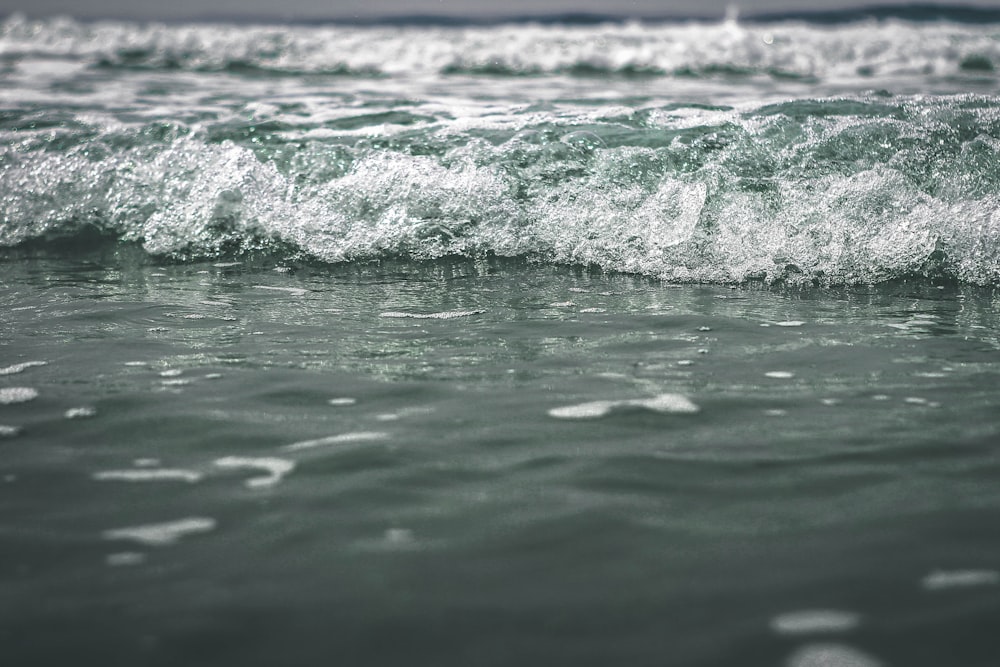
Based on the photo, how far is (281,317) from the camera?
4.96 m

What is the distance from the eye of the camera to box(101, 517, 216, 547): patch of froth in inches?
97.2

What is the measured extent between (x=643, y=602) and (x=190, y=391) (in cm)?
227

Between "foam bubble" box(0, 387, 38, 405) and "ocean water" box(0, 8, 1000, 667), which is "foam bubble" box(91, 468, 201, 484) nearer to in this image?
"ocean water" box(0, 8, 1000, 667)

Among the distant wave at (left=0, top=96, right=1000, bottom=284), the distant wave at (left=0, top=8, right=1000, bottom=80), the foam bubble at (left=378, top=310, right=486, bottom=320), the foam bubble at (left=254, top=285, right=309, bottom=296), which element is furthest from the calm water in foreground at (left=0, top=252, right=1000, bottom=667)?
the distant wave at (left=0, top=8, right=1000, bottom=80)

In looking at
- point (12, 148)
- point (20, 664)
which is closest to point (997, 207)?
point (20, 664)

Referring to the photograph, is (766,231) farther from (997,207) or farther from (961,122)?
(961,122)

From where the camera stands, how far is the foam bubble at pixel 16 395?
141 inches

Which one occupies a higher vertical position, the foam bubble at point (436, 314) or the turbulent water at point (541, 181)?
the turbulent water at point (541, 181)

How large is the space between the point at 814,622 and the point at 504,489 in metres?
1.00

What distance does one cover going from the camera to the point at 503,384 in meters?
3.74

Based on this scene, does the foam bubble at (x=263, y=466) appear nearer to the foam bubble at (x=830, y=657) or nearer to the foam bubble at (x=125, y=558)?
the foam bubble at (x=125, y=558)

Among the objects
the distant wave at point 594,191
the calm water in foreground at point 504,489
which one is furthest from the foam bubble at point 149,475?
the distant wave at point 594,191

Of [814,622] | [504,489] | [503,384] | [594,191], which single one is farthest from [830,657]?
[594,191]

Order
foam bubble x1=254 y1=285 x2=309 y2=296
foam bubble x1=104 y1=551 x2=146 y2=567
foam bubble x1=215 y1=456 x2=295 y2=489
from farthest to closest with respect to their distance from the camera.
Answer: foam bubble x1=254 y1=285 x2=309 y2=296 < foam bubble x1=215 y1=456 x2=295 y2=489 < foam bubble x1=104 y1=551 x2=146 y2=567
